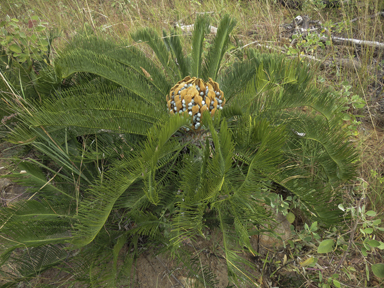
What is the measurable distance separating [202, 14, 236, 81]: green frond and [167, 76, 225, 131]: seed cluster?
0.39m

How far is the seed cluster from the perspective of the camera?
62.7 inches

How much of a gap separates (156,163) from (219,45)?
122cm

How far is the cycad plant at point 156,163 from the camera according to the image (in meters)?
1.21

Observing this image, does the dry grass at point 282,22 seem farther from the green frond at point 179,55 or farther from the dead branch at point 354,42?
the green frond at point 179,55

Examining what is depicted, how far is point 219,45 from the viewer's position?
6.42 feet

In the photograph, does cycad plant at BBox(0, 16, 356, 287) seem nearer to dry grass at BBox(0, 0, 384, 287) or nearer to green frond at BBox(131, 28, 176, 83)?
green frond at BBox(131, 28, 176, 83)

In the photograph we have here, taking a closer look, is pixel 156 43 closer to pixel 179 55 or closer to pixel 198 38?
pixel 179 55

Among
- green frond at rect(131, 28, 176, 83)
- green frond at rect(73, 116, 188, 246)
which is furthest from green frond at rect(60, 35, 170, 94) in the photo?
green frond at rect(73, 116, 188, 246)

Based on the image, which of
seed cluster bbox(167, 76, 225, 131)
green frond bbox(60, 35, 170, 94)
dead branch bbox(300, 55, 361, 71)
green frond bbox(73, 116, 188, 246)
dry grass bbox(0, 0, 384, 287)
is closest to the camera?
green frond bbox(73, 116, 188, 246)

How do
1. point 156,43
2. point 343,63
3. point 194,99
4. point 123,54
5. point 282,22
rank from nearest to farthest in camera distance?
point 194,99, point 123,54, point 156,43, point 343,63, point 282,22

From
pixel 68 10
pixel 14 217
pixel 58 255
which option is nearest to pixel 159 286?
pixel 58 255

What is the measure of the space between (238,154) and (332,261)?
969 millimetres

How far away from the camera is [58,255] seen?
154 centimetres

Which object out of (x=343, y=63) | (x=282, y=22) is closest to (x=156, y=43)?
(x=343, y=63)
